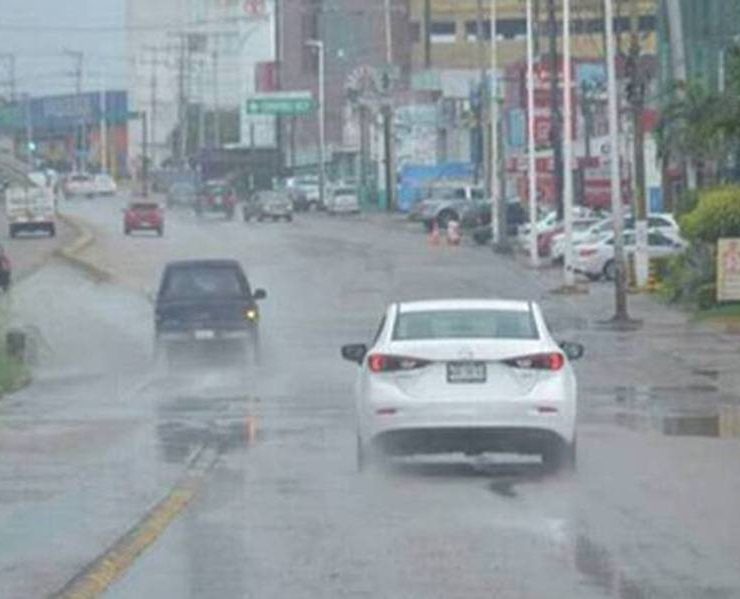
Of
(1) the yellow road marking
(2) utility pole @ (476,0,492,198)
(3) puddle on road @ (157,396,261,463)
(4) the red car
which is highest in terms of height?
(2) utility pole @ (476,0,492,198)

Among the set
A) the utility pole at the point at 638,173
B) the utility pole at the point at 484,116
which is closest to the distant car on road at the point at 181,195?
the utility pole at the point at 484,116

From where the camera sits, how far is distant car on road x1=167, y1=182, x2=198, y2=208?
14775cm

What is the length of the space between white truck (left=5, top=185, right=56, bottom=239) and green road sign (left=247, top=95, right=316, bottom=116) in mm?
52536

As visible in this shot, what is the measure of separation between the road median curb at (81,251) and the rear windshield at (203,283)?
25.7 meters

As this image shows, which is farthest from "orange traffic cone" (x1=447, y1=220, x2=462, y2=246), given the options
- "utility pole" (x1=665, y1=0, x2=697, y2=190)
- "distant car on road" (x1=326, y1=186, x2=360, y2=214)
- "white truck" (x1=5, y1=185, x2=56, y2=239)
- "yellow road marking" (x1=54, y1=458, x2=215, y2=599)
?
"yellow road marking" (x1=54, y1=458, x2=215, y2=599)

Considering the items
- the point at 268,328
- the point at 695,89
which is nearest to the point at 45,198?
the point at 695,89

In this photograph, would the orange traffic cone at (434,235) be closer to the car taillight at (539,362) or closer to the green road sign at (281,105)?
the green road sign at (281,105)

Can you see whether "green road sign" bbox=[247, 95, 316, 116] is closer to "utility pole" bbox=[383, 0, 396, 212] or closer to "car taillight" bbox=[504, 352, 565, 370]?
"utility pole" bbox=[383, 0, 396, 212]

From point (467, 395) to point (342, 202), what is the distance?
108770mm

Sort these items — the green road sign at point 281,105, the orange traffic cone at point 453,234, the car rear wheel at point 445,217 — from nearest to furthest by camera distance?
1. the orange traffic cone at point 453,234
2. the car rear wheel at point 445,217
3. the green road sign at point 281,105

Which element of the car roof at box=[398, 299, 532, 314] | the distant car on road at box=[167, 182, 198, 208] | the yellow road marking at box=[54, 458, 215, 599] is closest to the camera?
the yellow road marking at box=[54, 458, 215, 599]

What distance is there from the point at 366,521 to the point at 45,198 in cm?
8128

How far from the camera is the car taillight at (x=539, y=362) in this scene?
2298 cm

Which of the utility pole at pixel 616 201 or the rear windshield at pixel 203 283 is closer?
the rear windshield at pixel 203 283
